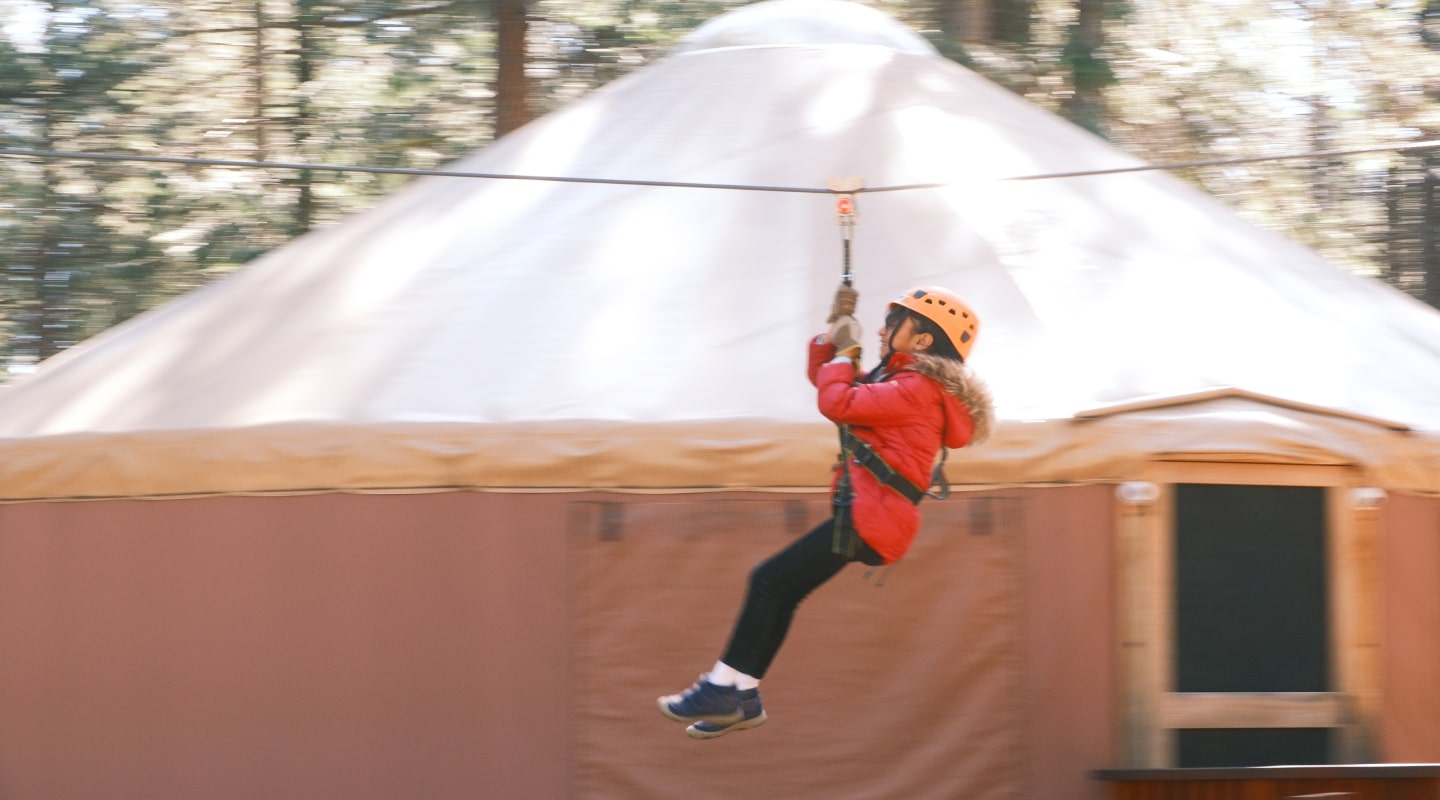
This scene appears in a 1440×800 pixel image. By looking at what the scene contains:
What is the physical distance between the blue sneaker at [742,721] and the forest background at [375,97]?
7300 millimetres

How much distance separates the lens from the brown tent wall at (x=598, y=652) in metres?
4.43

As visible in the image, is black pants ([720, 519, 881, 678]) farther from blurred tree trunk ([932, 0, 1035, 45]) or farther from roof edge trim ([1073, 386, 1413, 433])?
blurred tree trunk ([932, 0, 1035, 45])

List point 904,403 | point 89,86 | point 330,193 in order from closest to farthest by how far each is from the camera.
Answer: point 904,403, point 89,86, point 330,193

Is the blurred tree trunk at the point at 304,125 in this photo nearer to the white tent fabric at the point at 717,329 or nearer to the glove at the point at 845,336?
the white tent fabric at the point at 717,329

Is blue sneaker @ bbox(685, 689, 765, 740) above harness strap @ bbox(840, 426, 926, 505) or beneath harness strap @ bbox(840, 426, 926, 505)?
beneath

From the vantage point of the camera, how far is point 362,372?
473 cm

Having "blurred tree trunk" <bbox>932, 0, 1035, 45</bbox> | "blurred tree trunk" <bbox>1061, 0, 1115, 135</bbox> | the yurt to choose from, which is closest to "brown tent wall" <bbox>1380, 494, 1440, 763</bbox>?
the yurt

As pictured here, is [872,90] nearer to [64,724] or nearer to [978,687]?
[978,687]

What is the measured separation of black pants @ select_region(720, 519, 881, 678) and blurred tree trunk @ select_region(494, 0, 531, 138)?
7524 mm

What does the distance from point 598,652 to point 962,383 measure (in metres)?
1.62

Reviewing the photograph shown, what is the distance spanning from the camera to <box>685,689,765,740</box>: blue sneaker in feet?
11.6

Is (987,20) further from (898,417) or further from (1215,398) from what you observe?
(898,417)

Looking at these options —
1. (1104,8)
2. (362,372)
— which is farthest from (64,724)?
(1104,8)

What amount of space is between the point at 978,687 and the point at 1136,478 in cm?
78
